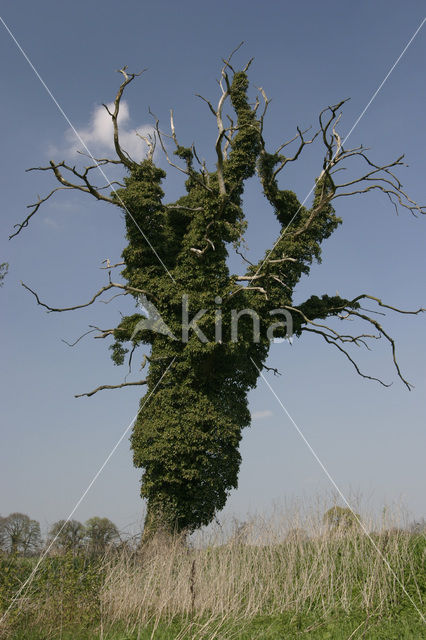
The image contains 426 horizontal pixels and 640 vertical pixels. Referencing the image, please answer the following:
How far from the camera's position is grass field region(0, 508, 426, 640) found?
25.6 feet

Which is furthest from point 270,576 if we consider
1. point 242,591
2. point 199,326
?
point 199,326

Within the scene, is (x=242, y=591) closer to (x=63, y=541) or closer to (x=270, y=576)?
(x=270, y=576)

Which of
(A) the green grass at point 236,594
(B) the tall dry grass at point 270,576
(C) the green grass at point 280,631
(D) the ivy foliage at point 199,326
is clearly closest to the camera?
(C) the green grass at point 280,631

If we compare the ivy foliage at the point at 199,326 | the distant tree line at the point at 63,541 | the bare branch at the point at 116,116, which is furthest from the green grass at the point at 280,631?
the bare branch at the point at 116,116

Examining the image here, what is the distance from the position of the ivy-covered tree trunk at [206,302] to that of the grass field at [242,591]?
3960mm

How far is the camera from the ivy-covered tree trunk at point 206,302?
1437 cm

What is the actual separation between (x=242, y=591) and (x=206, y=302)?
735cm

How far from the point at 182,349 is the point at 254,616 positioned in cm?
774

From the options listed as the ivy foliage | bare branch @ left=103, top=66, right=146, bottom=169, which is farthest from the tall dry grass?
bare branch @ left=103, top=66, right=146, bottom=169

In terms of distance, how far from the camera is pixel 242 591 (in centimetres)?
912

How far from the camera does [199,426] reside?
1448cm

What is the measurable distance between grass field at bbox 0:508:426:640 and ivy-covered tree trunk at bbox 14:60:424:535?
13.0 ft

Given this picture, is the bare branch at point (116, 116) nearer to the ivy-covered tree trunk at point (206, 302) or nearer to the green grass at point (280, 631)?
the ivy-covered tree trunk at point (206, 302)

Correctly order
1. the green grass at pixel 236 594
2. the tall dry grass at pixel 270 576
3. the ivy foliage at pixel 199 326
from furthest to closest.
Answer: the ivy foliage at pixel 199 326 < the tall dry grass at pixel 270 576 < the green grass at pixel 236 594
